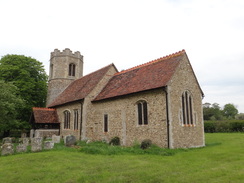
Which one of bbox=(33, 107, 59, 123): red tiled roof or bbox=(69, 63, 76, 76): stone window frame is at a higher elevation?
bbox=(69, 63, 76, 76): stone window frame

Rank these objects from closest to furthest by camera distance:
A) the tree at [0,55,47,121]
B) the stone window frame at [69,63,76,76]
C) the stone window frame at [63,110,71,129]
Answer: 1. the stone window frame at [63,110,71,129]
2. the tree at [0,55,47,121]
3. the stone window frame at [69,63,76,76]

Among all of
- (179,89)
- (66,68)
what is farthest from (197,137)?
(66,68)

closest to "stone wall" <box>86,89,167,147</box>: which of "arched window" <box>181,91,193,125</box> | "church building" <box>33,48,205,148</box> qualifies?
"church building" <box>33,48,205,148</box>

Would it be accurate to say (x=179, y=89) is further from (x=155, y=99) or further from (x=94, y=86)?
(x=94, y=86)

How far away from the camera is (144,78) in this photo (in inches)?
639

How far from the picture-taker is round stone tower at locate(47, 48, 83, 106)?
28906 millimetres

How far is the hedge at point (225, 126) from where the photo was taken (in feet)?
99.7

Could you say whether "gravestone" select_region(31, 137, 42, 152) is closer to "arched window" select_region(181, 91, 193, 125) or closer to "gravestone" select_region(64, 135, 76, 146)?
"gravestone" select_region(64, 135, 76, 146)

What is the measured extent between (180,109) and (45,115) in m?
15.8

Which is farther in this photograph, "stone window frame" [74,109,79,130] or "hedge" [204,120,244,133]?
"hedge" [204,120,244,133]

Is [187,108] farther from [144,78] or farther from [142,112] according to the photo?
[144,78]

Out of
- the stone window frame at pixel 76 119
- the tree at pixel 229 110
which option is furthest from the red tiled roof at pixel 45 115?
the tree at pixel 229 110

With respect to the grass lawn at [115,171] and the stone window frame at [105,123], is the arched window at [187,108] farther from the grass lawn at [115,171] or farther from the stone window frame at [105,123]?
the stone window frame at [105,123]

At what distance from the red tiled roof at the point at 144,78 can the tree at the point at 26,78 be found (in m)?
13.5
